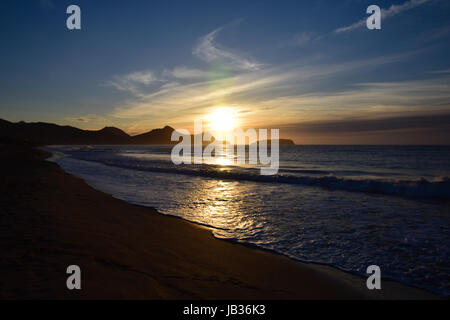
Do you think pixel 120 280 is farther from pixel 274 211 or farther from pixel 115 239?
pixel 274 211

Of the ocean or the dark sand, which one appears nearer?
the dark sand

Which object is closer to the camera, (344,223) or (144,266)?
(144,266)

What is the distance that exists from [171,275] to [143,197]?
7556 millimetres

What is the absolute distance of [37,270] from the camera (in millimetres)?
3467

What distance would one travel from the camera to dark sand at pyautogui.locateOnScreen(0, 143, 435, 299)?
329cm

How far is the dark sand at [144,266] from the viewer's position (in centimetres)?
329

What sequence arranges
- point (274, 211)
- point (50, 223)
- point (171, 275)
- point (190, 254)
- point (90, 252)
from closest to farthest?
point (171, 275), point (90, 252), point (190, 254), point (50, 223), point (274, 211)

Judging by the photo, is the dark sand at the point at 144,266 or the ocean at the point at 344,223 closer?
the dark sand at the point at 144,266

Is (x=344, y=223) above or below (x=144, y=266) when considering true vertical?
below

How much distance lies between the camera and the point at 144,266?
4.13 m
